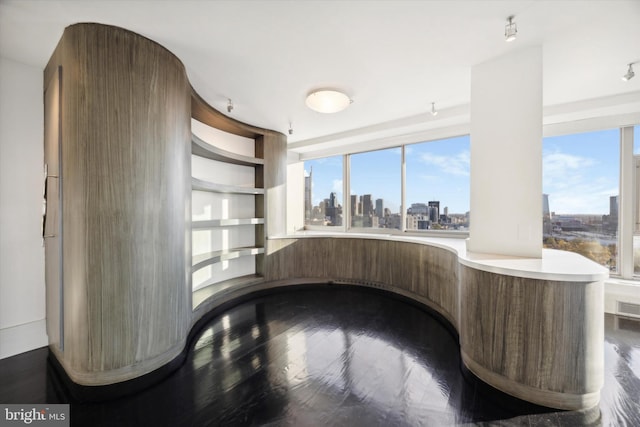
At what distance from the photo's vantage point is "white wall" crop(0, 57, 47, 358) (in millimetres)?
2125

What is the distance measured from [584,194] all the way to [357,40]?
138 inches

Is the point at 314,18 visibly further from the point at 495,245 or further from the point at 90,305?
the point at 90,305

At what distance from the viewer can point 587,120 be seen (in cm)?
321

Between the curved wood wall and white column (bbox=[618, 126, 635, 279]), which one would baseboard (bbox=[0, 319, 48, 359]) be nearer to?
the curved wood wall

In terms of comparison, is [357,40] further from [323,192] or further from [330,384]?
[323,192]

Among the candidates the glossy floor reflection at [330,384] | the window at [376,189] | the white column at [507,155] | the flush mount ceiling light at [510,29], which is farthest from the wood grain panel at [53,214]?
the window at [376,189]

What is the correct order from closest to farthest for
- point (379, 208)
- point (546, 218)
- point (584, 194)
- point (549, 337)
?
point (549, 337) < point (584, 194) < point (546, 218) < point (379, 208)

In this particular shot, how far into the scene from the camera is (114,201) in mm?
1860

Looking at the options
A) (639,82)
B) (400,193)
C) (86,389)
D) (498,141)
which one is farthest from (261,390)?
(639,82)

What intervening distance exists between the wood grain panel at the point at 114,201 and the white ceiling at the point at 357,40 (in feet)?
0.69

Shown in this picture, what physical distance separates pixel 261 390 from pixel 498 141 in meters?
2.74

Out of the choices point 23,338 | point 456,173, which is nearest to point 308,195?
point 456,173

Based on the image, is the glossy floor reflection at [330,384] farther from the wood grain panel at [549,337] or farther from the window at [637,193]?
the window at [637,193]

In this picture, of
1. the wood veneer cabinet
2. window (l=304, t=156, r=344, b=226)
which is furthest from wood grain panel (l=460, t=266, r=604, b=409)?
window (l=304, t=156, r=344, b=226)
